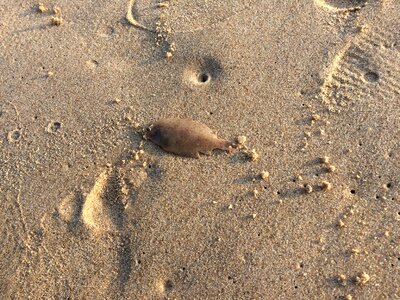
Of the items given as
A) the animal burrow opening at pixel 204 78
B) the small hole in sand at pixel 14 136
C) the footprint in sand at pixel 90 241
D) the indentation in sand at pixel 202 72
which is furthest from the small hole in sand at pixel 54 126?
the animal burrow opening at pixel 204 78

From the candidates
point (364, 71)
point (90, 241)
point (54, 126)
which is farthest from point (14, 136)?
point (364, 71)

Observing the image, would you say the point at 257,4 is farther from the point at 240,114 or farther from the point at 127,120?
the point at 127,120

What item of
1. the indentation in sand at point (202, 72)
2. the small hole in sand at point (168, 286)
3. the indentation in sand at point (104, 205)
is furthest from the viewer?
the indentation in sand at point (202, 72)

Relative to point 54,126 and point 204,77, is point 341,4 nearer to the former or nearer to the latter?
point 204,77

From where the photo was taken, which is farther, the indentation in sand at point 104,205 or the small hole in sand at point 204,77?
the small hole in sand at point 204,77

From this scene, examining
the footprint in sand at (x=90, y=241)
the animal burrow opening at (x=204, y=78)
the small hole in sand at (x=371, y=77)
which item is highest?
the small hole in sand at (x=371, y=77)

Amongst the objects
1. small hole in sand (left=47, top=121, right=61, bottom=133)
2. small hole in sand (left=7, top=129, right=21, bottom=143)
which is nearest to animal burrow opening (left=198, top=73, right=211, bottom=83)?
small hole in sand (left=47, top=121, right=61, bottom=133)

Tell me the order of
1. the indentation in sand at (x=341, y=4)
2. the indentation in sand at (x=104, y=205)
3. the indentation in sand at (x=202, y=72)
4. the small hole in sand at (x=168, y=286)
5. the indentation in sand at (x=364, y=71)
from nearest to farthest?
1. the small hole in sand at (x=168, y=286)
2. the indentation in sand at (x=104, y=205)
3. the indentation in sand at (x=364, y=71)
4. the indentation in sand at (x=202, y=72)
5. the indentation in sand at (x=341, y=4)

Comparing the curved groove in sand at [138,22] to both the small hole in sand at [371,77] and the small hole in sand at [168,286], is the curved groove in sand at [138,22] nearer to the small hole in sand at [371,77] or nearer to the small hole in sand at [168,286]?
the small hole in sand at [371,77]
